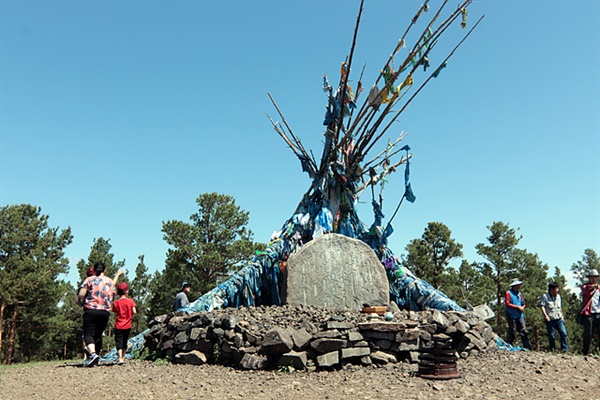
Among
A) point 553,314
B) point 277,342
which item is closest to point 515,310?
point 553,314

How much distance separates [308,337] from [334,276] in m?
2.51

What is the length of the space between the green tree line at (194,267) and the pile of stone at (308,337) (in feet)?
43.5

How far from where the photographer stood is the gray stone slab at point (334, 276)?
26.4 feet

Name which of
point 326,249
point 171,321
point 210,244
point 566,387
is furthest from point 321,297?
point 210,244

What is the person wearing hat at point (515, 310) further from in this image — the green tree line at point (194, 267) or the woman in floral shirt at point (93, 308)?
the green tree line at point (194, 267)

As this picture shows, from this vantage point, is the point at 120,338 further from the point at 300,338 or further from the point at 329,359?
the point at 329,359

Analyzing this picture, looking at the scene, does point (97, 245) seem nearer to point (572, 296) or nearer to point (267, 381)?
point (267, 381)

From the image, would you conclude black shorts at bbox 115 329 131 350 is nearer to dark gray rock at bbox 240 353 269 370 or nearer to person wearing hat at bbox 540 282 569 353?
dark gray rock at bbox 240 353 269 370

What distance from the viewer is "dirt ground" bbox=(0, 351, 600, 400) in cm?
448

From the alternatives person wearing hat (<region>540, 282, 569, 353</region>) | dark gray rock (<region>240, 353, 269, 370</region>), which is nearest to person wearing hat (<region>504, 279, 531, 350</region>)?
person wearing hat (<region>540, 282, 569, 353</region>)

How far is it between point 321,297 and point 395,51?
4.82 m

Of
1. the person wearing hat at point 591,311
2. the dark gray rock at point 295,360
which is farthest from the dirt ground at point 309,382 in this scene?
the person wearing hat at point 591,311

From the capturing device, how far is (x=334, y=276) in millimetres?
8156

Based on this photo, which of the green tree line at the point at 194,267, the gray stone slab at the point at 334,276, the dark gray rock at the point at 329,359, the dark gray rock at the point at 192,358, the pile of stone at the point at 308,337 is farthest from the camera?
the green tree line at the point at 194,267
